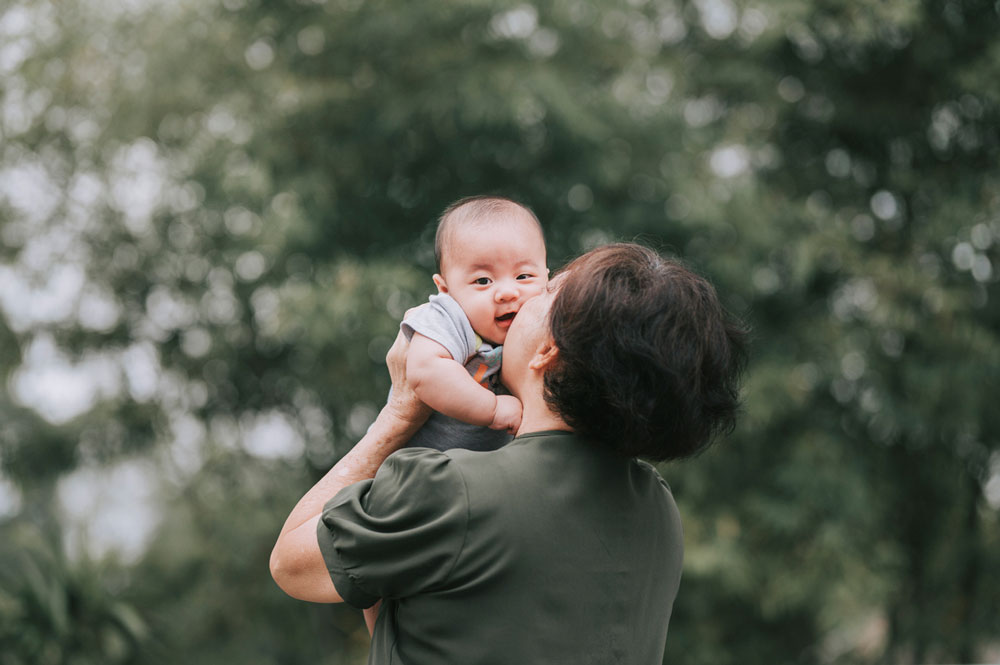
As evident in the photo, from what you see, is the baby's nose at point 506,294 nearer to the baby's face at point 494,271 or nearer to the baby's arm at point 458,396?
the baby's face at point 494,271

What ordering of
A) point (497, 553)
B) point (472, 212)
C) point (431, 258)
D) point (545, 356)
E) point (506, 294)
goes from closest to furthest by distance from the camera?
point (497, 553)
point (545, 356)
point (506, 294)
point (472, 212)
point (431, 258)

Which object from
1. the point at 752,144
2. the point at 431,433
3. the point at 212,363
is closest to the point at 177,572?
the point at 212,363

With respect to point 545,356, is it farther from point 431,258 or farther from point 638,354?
point 431,258

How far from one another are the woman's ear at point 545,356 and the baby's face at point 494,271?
215 mm

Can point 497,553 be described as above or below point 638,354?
below

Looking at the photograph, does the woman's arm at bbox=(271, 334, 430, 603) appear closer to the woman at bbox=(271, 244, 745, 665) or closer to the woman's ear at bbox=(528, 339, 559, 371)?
the woman at bbox=(271, 244, 745, 665)

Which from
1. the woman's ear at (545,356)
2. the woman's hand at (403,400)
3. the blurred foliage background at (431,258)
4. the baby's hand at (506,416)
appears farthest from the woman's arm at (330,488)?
the blurred foliage background at (431,258)

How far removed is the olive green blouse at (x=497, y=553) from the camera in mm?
1190

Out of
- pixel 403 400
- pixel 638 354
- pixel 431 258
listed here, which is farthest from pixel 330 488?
pixel 431 258

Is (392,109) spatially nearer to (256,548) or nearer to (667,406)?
(256,548)

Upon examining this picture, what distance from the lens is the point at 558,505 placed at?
1.23 m

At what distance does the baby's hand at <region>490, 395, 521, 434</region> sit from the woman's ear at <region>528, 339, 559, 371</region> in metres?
0.12

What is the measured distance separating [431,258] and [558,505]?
5.23 meters

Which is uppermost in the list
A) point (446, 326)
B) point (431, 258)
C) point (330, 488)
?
point (446, 326)
